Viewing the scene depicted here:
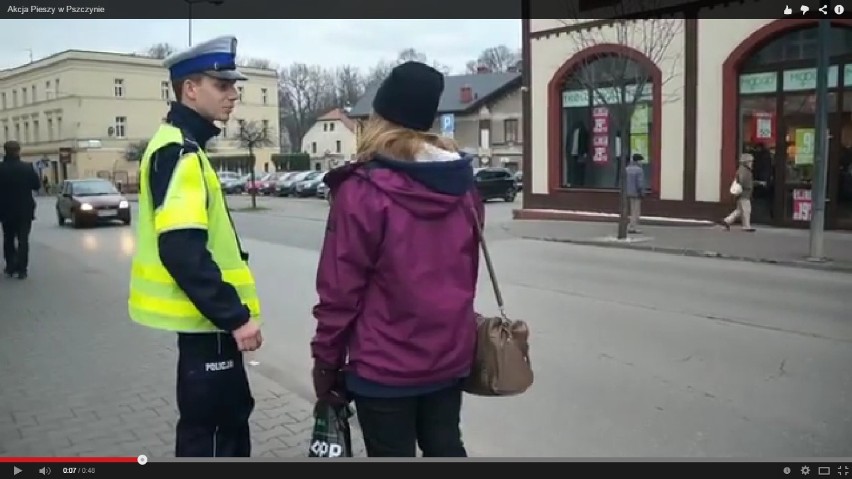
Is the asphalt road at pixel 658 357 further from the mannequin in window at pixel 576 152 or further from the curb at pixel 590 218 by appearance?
the mannequin in window at pixel 576 152

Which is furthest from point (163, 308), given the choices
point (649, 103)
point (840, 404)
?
point (649, 103)

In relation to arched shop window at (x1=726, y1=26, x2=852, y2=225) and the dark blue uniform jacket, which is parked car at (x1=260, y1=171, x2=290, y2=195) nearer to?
arched shop window at (x1=726, y1=26, x2=852, y2=225)

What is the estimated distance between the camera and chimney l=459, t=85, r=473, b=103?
54469 mm

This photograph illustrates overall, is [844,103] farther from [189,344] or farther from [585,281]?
[189,344]

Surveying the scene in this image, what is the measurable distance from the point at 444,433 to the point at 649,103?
58.5 ft

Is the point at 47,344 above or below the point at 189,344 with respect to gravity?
below

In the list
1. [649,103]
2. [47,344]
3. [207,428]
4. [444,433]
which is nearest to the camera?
[444,433]

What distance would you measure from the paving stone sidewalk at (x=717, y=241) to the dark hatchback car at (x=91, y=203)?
11.1 metres

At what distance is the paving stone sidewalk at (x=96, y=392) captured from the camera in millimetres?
4268

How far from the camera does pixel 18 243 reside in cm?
1098

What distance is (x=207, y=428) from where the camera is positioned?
2.91 metres

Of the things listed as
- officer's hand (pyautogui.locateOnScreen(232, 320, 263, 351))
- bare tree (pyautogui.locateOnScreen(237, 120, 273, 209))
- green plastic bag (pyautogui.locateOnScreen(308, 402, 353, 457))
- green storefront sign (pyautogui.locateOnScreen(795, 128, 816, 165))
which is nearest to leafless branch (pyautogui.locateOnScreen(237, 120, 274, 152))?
bare tree (pyautogui.locateOnScreen(237, 120, 273, 209))

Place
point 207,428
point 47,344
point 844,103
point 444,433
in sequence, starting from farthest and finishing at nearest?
1. point 844,103
2. point 47,344
3. point 207,428
4. point 444,433

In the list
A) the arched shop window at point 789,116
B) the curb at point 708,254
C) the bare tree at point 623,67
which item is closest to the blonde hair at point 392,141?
the curb at point 708,254
